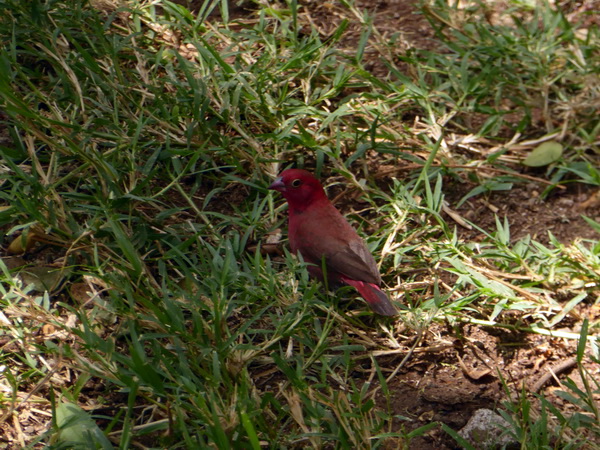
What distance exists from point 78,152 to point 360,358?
158 centimetres

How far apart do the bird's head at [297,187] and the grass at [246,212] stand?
156 mm

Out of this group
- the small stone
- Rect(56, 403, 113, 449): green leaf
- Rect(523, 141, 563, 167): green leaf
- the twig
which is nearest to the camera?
Rect(56, 403, 113, 449): green leaf

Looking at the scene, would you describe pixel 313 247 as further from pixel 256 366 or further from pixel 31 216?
pixel 31 216

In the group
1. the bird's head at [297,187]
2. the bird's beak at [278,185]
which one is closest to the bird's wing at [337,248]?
the bird's head at [297,187]

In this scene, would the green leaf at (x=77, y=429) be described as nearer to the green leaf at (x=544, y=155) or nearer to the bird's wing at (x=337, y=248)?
the bird's wing at (x=337, y=248)

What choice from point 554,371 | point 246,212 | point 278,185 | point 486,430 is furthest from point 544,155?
point 486,430

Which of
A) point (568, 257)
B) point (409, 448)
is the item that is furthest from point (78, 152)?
point (568, 257)

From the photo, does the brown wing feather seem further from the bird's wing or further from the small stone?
the small stone

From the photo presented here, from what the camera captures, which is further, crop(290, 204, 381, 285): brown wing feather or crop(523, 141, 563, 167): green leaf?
crop(523, 141, 563, 167): green leaf

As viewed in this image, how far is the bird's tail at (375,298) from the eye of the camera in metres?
3.40

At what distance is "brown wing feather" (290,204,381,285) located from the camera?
3523 mm

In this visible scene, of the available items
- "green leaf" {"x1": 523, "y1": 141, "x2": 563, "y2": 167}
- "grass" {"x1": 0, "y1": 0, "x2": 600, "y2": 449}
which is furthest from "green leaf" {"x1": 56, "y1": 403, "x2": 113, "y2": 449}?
"green leaf" {"x1": 523, "y1": 141, "x2": 563, "y2": 167}

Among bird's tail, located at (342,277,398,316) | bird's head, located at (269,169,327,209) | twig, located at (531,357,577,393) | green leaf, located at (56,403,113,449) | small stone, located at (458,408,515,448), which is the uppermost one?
bird's head, located at (269,169,327,209)

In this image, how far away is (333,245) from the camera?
3.64 metres
